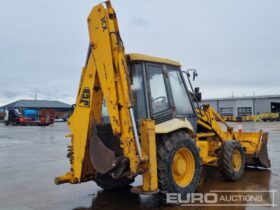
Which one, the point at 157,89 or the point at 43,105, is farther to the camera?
the point at 43,105

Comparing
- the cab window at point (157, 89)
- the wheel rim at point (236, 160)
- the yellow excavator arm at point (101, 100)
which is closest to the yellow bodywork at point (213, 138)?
the wheel rim at point (236, 160)

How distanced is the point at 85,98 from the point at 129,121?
3.38 feet

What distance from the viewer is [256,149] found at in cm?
912

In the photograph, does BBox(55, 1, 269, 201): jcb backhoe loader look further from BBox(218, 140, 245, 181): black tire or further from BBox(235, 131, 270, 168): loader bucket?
BBox(235, 131, 270, 168): loader bucket

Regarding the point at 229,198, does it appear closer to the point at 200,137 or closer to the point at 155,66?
the point at 200,137

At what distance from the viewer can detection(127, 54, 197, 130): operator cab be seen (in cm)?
609

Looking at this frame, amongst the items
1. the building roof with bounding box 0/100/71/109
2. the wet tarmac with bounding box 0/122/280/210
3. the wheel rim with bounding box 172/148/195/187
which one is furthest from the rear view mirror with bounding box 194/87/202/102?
the building roof with bounding box 0/100/71/109

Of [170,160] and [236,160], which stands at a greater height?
[170,160]

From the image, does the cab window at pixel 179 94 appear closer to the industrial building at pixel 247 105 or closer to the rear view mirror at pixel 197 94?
the rear view mirror at pixel 197 94

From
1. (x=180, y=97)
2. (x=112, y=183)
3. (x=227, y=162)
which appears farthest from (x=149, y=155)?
(x=227, y=162)

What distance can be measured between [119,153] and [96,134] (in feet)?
1.71

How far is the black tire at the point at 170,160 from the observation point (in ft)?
18.3

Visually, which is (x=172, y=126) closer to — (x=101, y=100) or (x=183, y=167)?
(x=183, y=167)

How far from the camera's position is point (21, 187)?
7938mm
